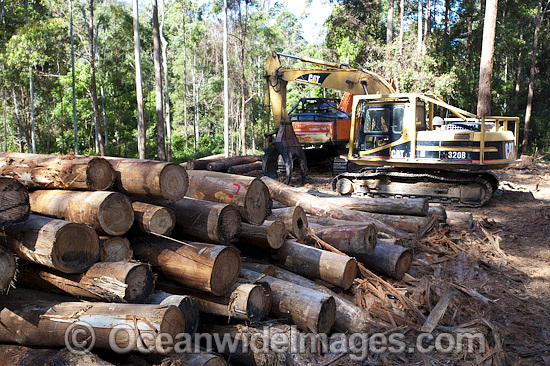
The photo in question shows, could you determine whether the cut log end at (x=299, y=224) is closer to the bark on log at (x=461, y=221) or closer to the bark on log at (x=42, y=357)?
the bark on log at (x=42, y=357)

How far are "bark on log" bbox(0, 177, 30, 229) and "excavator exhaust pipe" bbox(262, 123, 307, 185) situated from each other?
9.77 m

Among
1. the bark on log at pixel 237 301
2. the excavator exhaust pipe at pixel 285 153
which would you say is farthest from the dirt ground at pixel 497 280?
the excavator exhaust pipe at pixel 285 153

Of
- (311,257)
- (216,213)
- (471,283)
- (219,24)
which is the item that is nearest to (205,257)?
(216,213)

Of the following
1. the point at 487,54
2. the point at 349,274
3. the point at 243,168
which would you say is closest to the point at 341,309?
the point at 349,274

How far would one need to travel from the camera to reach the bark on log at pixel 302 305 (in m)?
3.87

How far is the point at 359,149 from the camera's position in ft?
36.5

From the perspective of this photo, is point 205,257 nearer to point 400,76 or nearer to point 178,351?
point 178,351

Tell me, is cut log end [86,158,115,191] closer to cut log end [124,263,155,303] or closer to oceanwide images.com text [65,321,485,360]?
cut log end [124,263,155,303]

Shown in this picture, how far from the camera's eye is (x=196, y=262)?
3.68m

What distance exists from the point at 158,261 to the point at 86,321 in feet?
2.74

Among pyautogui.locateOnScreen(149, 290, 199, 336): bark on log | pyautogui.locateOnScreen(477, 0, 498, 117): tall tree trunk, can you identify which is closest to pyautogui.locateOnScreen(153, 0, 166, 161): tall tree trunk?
pyautogui.locateOnScreen(477, 0, 498, 117): tall tree trunk

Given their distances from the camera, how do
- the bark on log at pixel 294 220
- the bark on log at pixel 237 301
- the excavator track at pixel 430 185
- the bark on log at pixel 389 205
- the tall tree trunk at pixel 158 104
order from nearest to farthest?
1. the bark on log at pixel 237 301
2. the bark on log at pixel 294 220
3. the bark on log at pixel 389 205
4. the excavator track at pixel 430 185
5. the tall tree trunk at pixel 158 104

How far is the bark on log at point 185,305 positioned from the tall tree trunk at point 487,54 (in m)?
14.9

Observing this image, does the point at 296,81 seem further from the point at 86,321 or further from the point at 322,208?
the point at 86,321
